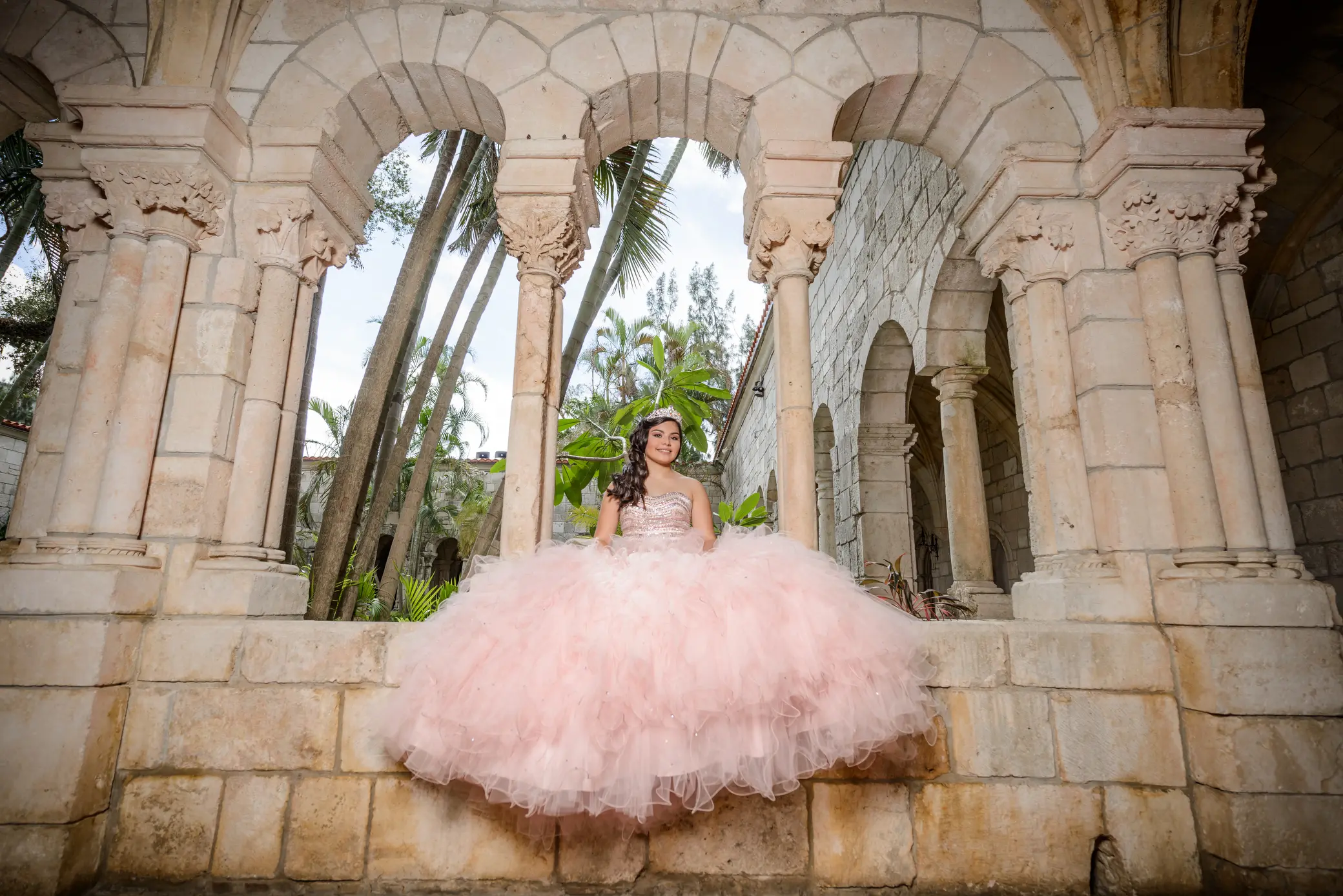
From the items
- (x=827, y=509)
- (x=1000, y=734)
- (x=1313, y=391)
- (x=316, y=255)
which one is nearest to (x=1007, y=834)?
(x=1000, y=734)

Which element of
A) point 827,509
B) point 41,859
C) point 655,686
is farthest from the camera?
point 827,509

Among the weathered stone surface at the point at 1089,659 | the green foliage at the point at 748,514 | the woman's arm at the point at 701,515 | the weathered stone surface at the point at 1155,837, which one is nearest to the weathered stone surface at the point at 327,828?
the woman's arm at the point at 701,515

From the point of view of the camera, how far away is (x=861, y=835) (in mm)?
1979

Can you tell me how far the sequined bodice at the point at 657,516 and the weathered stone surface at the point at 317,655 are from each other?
89cm

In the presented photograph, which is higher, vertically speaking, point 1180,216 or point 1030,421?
point 1180,216

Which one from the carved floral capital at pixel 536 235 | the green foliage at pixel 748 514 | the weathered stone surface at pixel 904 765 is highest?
the carved floral capital at pixel 536 235

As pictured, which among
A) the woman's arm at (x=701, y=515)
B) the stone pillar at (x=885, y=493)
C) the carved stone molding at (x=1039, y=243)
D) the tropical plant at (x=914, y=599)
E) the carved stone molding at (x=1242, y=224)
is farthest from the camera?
the stone pillar at (x=885, y=493)

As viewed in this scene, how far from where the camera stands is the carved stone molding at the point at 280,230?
2574 millimetres

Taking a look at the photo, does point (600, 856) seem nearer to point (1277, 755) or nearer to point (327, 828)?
point (327, 828)

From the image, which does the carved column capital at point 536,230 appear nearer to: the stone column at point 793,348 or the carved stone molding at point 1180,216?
the stone column at point 793,348

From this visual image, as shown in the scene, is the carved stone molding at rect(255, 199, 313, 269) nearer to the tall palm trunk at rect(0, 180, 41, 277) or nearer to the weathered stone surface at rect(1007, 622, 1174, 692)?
the weathered stone surface at rect(1007, 622, 1174, 692)

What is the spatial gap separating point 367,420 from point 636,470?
191 cm

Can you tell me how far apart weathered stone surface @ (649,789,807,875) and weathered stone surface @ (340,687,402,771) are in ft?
2.90

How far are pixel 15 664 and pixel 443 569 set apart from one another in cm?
1300
